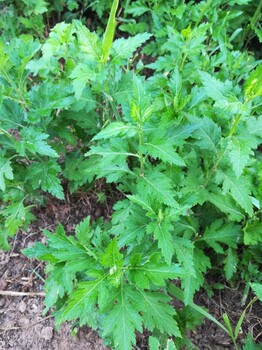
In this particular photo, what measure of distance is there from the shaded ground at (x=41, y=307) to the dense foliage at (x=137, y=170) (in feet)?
0.62

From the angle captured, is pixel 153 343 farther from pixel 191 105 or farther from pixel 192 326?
pixel 191 105

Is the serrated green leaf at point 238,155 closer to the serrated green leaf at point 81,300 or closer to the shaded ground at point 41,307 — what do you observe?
the serrated green leaf at point 81,300

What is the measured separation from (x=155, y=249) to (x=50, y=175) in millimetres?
787

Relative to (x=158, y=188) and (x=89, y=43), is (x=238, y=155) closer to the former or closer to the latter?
(x=158, y=188)

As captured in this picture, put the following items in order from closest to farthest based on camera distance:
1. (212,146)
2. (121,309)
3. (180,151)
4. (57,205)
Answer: (121,309)
(212,146)
(180,151)
(57,205)

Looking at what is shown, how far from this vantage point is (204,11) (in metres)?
2.89

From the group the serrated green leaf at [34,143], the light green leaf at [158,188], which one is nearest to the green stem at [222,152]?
the light green leaf at [158,188]

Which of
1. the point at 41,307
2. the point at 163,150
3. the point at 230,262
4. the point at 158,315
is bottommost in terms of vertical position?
the point at 41,307

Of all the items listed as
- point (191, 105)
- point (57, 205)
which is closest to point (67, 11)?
point (57, 205)

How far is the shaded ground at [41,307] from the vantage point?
7.95ft

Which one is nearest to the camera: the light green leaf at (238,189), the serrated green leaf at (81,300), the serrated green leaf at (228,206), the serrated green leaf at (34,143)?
the serrated green leaf at (81,300)

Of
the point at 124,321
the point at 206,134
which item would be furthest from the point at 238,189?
the point at 124,321

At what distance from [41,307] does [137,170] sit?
1140mm

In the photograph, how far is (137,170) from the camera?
2.27 m
